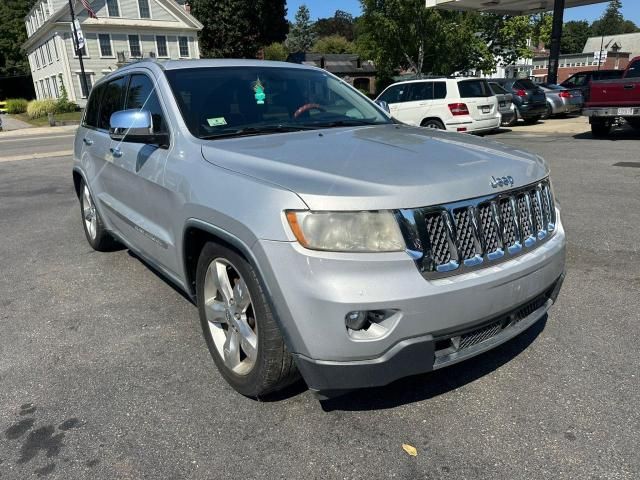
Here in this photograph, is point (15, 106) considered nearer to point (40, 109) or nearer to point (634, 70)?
point (40, 109)

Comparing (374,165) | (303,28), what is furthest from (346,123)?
(303,28)

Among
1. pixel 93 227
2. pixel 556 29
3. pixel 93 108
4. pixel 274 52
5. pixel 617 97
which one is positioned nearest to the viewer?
pixel 93 108

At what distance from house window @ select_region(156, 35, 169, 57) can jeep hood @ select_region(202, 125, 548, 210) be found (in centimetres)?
4376

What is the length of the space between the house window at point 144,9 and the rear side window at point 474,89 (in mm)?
34951

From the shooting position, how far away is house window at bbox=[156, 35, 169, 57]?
42.5 m

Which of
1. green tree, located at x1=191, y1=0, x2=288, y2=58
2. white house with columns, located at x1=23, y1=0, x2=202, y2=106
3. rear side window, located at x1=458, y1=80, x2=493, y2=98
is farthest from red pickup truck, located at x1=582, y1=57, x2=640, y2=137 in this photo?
green tree, located at x1=191, y1=0, x2=288, y2=58

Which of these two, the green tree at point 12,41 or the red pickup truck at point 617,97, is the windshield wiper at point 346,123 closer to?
the red pickup truck at point 617,97

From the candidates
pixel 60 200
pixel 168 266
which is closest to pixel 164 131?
pixel 168 266

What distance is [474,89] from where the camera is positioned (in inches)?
557

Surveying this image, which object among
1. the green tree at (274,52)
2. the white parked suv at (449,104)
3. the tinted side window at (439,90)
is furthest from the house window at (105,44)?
the tinted side window at (439,90)

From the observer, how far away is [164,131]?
10.8 feet

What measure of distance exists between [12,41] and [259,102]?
2651 inches

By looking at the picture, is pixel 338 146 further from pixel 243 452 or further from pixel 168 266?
pixel 243 452

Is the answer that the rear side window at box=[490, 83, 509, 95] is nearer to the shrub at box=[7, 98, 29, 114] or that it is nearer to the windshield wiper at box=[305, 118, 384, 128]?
the windshield wiper at box=[305, 118, 384, 128]
